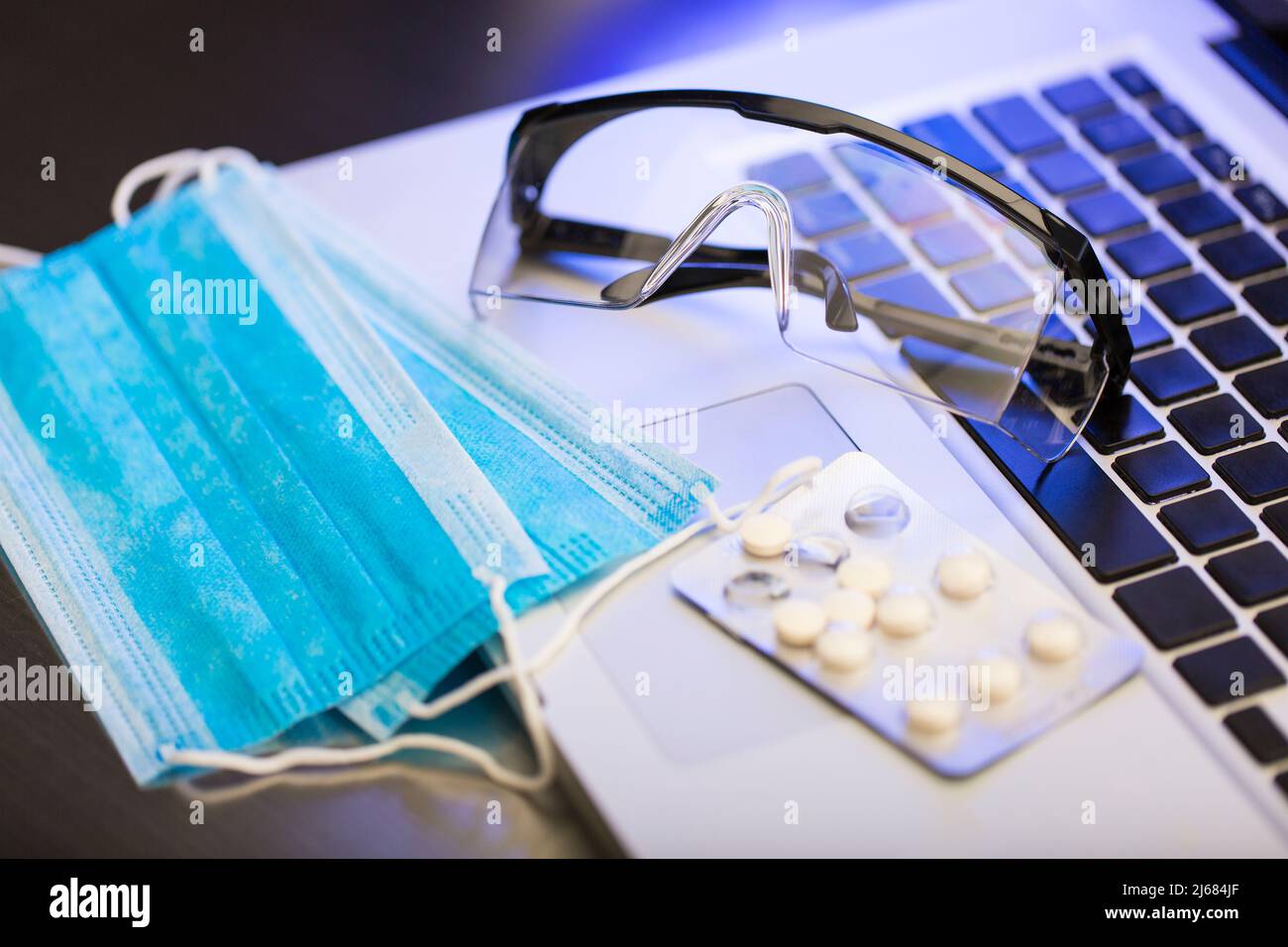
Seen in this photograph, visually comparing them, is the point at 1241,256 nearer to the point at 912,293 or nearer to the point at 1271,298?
the point at 1271,298

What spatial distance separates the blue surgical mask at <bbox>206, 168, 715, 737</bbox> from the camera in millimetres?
506

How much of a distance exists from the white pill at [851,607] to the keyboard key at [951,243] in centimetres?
22

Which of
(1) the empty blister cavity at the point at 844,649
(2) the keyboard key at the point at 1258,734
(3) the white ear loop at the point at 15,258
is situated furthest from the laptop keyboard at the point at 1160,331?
(3) the white ear loop at the point at 15,258

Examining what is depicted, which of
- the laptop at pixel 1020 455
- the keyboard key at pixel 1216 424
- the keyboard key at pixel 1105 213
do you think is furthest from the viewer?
the keyboard key at pixel 1105 213

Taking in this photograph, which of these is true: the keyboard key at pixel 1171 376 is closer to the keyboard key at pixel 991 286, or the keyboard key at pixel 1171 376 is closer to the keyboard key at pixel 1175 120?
the keyboard key at pixel 991 286

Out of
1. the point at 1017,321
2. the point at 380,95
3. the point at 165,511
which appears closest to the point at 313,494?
the point at 165,511

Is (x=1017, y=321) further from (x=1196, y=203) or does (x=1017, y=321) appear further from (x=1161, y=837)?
(x=1161, y=837)

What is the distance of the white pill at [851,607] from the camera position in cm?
48

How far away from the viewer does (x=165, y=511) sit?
0.56 m

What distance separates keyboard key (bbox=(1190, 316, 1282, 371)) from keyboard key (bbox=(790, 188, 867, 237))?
17 centimetres

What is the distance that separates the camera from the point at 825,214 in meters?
0.66

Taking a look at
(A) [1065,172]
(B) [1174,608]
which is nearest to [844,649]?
(B) [1174,608]

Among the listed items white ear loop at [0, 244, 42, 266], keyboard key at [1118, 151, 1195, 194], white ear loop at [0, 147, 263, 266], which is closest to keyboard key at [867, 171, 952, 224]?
keyboard key at [1118, 151, 1195, 194]

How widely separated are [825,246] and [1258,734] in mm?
302
